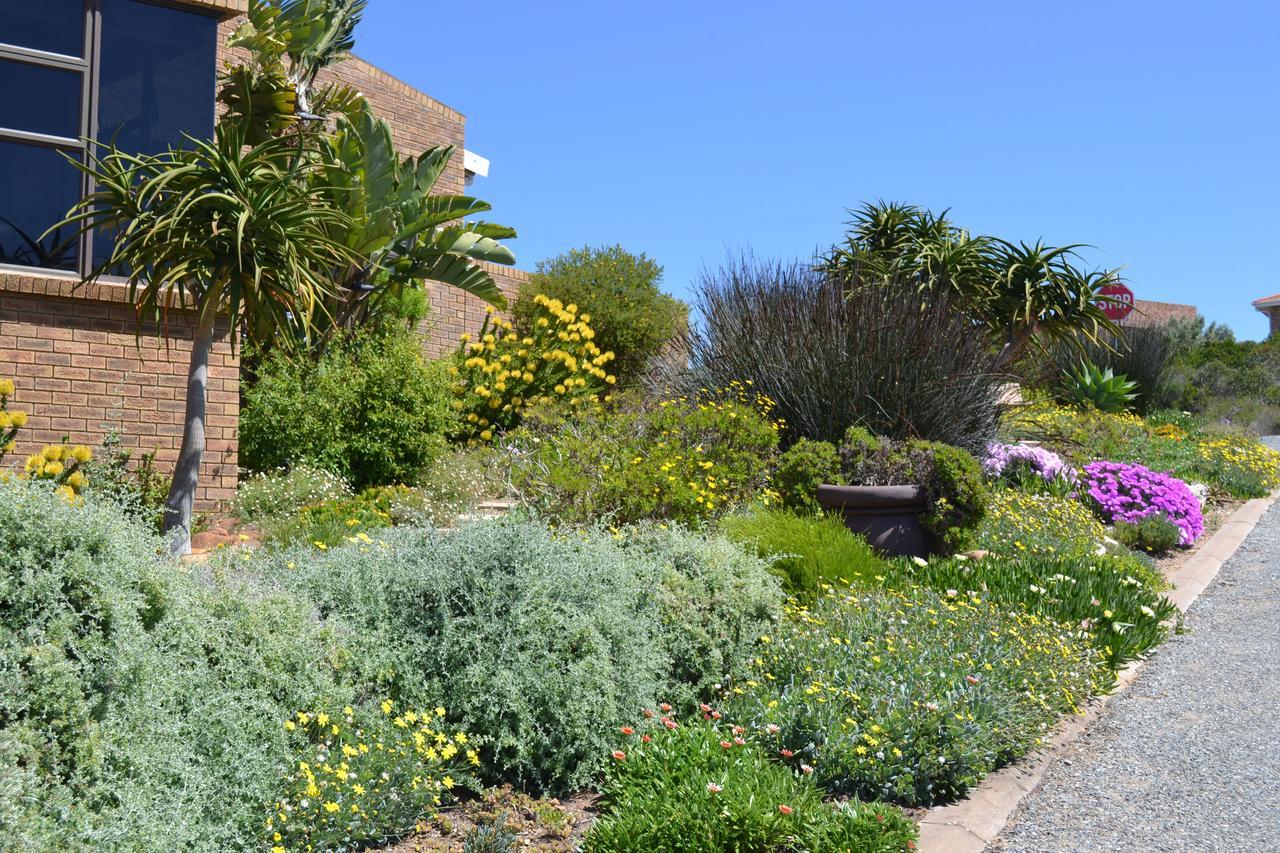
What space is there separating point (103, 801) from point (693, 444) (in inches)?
234

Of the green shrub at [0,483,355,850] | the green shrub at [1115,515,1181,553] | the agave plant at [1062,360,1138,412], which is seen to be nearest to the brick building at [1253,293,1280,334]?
the agave plant at [1062,360,1138,412]

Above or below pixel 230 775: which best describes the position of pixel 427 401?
above

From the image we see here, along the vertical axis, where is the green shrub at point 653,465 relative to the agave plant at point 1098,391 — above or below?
below

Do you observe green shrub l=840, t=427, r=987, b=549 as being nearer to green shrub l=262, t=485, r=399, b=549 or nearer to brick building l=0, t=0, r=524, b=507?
green shrub l=262, t=485, r=399, b=549

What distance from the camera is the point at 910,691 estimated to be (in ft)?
14.3

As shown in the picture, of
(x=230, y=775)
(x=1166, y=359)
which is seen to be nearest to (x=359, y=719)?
(x=230, y=775)

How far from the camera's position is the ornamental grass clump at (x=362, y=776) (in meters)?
3.24

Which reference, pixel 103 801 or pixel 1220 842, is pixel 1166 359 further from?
pixel 103 801

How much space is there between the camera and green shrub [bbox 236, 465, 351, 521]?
29.0 ft

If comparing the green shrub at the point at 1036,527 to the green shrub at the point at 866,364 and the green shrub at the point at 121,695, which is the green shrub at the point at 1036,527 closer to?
the green shrub at the point at 866,364

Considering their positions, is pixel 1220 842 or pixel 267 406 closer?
pixel 1220 842

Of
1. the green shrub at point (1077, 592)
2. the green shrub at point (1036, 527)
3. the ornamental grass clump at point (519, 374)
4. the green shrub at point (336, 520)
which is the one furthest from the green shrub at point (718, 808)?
the ornamental grass clump at point (519, 374)

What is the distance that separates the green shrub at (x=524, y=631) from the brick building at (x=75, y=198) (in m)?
4.78

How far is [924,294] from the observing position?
539 inches
